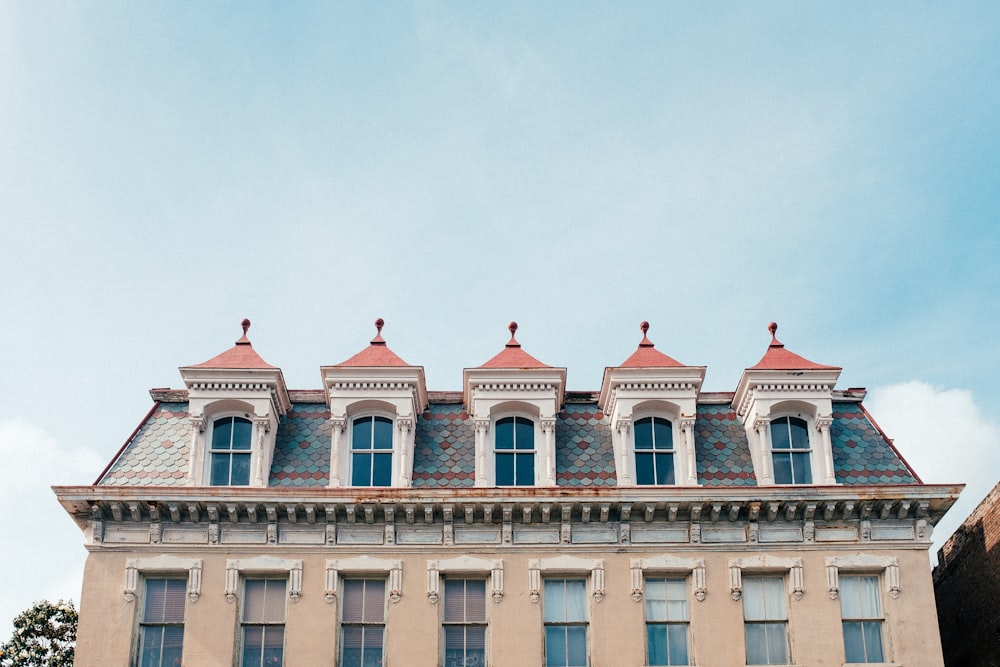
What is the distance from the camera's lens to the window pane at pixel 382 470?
93.4 feet

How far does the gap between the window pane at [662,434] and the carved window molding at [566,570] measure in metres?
3.17

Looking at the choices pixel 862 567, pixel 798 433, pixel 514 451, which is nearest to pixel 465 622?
pixel 514 451

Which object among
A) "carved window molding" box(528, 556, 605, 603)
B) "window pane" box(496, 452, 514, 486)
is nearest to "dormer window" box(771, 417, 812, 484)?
"carved window molding" box(528, 556, 605, 603)

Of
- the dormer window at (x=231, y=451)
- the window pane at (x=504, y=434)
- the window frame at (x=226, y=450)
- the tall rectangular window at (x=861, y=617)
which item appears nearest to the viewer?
the tall rectangular window at (x=861, y=617)

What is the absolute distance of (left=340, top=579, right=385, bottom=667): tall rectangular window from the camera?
26688 millimetres

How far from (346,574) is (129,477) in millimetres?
5056

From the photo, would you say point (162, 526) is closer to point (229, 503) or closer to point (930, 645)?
point (229, 503)

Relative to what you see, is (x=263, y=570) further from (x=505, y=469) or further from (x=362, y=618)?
(x=505, y=469)

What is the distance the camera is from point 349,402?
28844 millimetres

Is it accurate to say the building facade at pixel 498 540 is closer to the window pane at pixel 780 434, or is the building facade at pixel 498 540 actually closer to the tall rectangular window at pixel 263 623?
the tall rectangular window at pixel 263 623

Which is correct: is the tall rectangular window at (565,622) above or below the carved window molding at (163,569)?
below

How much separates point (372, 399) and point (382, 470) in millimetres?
1541

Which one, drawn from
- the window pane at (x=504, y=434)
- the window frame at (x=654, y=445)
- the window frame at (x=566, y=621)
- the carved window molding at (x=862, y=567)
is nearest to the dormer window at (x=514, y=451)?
the window pane at (x=504, y=434)

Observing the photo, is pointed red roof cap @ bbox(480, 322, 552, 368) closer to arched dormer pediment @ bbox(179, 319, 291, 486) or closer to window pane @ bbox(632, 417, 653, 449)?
window pane @ bbox(632, 417, 653, 449)
